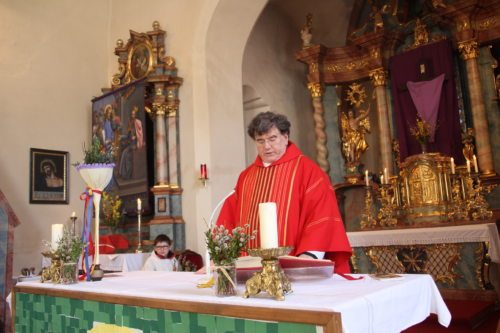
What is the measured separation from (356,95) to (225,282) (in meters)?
9.24

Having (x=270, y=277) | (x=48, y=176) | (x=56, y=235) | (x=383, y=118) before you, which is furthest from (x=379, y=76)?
(x=270, y=277)

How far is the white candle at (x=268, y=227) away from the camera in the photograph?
2.10m

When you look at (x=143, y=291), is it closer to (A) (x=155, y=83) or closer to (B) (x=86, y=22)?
(A) (x=155, y=83)

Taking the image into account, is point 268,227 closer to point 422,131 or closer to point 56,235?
point 56,235

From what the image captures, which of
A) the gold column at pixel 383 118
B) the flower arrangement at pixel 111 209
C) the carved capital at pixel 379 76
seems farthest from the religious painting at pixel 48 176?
the carved capital at pixel 379 76

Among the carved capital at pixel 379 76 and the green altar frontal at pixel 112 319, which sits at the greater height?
the carved capital at pixel 379 76

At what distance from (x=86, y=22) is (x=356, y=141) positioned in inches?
244

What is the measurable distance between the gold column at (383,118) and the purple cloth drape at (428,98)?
68 centimetres

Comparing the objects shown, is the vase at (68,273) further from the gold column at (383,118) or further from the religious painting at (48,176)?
the gold column at (383,118)

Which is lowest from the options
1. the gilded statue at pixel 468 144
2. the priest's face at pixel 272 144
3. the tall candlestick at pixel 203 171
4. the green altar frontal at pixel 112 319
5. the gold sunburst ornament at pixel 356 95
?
the green altar frontal at pixel 112 319

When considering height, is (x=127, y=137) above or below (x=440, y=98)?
below

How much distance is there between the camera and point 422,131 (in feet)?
29.1

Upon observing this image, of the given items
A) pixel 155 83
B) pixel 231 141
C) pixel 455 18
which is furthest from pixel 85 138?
pixel 455 18

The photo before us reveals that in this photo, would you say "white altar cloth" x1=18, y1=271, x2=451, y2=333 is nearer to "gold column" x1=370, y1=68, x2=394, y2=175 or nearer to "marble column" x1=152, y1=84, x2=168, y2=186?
"marble column" x1=152, y1=84, x2=168, y2=186
